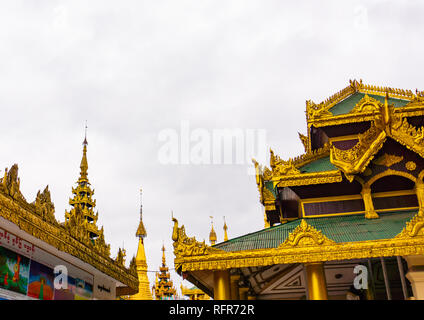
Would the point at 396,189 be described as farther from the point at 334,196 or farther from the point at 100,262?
the point at 100,262

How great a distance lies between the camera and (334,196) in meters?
14.1

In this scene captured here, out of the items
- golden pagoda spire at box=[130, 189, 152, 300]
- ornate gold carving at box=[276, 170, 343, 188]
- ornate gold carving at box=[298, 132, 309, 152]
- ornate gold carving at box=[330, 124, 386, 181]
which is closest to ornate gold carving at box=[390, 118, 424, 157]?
ornate gold carving at box=[330, 124, 386, 181]

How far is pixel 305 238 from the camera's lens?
11.3 metres

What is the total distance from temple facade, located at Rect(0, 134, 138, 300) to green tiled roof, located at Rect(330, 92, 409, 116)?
1021 cm

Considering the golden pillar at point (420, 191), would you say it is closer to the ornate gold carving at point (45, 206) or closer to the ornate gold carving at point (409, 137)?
the ornate gold carving at point (409, 137)

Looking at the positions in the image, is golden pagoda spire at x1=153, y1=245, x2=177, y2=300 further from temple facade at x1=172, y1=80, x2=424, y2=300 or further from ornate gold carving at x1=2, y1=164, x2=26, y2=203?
ornate gold carving at x1=2, y1=164, x2=26, y2=203

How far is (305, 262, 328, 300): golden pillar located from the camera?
11.0 meters

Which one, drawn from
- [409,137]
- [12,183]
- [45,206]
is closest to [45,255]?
[45,206]

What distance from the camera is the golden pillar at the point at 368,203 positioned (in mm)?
13141

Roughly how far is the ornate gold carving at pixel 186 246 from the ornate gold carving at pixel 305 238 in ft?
6.03

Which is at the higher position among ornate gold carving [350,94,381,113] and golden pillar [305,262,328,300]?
ornate gold carving [350,94,381,113]
